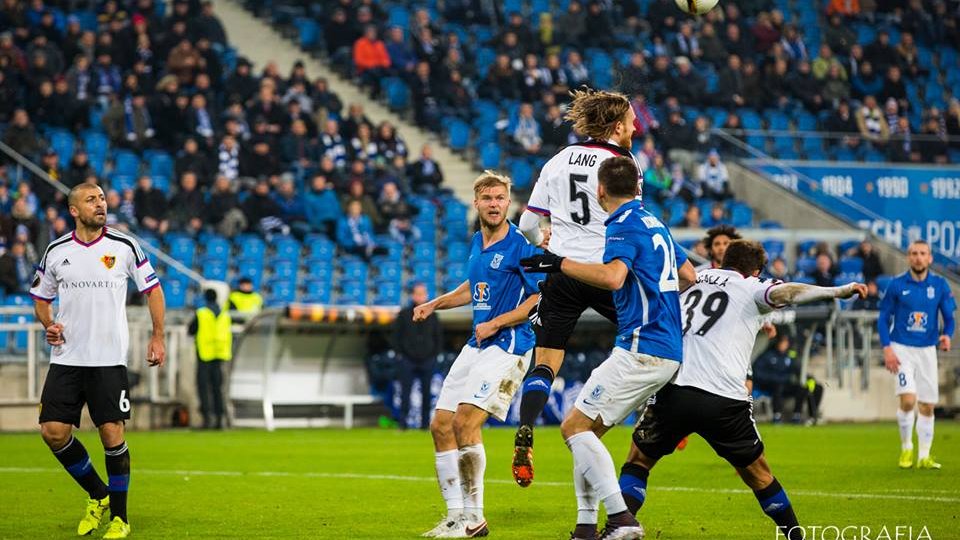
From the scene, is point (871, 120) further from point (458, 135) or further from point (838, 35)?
point (458, 135)

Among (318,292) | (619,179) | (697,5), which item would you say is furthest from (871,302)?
(619,179)

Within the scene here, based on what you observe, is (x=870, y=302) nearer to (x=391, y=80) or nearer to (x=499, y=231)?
(x=391, y=80)

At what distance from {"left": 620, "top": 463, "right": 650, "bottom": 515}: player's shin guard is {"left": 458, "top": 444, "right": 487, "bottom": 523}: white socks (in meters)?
0.96

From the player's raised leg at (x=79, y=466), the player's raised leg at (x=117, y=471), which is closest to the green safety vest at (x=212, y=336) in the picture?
the player's raised leg at (x=79, y=466)

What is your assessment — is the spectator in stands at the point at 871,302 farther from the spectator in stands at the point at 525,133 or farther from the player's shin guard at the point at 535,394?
the player's shin guard at the point at 535,394

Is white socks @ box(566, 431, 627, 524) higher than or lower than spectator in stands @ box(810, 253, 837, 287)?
lower

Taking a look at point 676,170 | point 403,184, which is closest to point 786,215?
point 676,170

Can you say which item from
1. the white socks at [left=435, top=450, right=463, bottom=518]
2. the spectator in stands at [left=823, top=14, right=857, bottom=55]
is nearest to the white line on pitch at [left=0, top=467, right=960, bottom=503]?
the white socks at [left=435, top=450, right=463, bottom=518]

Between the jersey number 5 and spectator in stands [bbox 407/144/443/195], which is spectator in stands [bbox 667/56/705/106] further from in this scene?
the jersey number 5

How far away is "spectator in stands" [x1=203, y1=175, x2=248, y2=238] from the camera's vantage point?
24.6 metres

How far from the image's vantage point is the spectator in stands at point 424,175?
90.7 feet

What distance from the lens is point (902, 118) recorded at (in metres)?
32.9

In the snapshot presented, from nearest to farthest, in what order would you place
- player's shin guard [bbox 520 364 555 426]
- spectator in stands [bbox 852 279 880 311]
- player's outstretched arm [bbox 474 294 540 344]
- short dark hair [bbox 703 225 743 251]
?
player's shin guard [bbox 520 364 555 426] → player's outstretched arm [bbox 474 294 540 344] → short dark hair [bbox 703 225 743 251] → spectator in stands [bbox 852 279 880 311]

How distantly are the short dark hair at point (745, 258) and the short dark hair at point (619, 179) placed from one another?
76 centimetres
